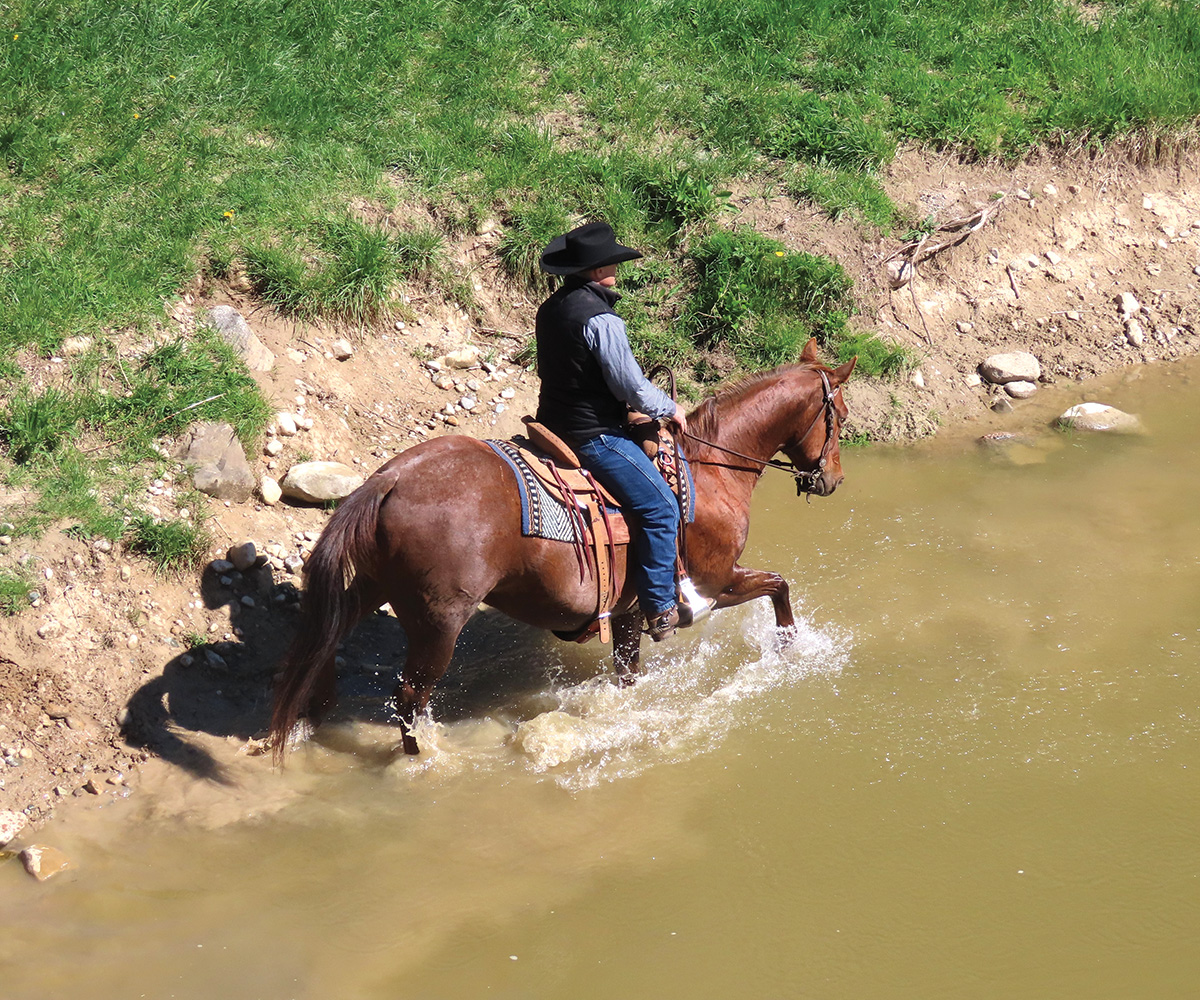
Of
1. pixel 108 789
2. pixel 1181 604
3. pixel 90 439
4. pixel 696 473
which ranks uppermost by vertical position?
pixel 90 439

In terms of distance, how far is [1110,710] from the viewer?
20.3ft

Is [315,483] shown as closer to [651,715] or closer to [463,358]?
[463,358]

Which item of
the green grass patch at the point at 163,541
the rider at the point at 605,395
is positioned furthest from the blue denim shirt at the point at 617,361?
the green grass patch at the point at 163,541

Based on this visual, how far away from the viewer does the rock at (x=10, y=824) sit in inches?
206

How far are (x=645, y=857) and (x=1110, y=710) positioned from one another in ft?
9.30

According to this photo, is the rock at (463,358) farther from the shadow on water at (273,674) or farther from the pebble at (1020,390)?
the pebble at (1020,390)

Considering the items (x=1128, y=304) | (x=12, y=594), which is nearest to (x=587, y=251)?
(x=12, y=594)

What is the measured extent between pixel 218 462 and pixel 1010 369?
6555 mm

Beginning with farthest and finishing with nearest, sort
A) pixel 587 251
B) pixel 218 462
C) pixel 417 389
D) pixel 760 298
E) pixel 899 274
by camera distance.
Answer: pixel 899 274 < pixel 760 298 < pixel 417 389 < pixel 218 462 < pixel 587 251

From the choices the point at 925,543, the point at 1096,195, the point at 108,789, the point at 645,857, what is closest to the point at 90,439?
the point at 108,789

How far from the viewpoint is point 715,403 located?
6430 mm

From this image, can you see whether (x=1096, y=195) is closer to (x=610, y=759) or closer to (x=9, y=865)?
(x=610, y=759)

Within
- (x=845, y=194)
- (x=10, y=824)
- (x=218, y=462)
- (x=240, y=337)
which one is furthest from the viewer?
(x=845, y=194)

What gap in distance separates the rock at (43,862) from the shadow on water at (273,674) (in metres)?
0.74
